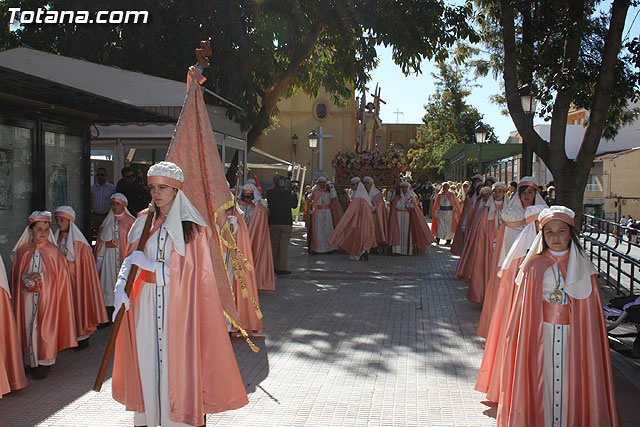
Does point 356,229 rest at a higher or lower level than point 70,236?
lower

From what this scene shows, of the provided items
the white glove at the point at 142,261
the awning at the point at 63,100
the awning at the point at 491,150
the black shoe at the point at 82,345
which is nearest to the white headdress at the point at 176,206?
the white glove at the point at 142,261

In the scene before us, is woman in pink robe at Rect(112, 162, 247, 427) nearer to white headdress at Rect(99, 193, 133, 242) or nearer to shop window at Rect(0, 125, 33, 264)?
white headdress at Rect(99, 193, 133, 242)

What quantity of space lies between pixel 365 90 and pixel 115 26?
715 centimetres

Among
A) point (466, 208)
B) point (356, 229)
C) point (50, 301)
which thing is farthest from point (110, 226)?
point (466, 208)

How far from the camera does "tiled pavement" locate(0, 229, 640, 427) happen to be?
5.08 meters

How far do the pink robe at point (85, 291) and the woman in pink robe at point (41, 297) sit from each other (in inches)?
17.3

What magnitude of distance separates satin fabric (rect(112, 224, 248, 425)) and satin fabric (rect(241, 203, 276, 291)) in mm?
5775

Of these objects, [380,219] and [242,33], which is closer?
[242,33]

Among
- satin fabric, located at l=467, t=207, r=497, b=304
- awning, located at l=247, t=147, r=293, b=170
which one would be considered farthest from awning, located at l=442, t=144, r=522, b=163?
satin fabric, located at l=467, t=207, r=497, b=304

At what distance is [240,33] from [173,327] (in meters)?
12.4

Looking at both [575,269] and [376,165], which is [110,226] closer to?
[575,269]

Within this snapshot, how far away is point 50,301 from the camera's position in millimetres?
6277

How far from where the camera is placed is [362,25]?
54.2ft

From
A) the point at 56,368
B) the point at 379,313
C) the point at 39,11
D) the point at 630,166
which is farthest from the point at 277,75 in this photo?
the point at 630,166
